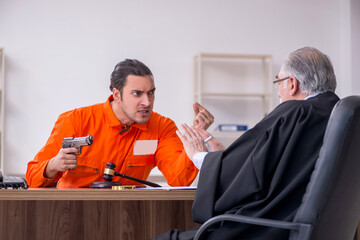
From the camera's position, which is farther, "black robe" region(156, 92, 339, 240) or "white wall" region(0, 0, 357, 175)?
"white wall" region(0, 0, 357, 175)

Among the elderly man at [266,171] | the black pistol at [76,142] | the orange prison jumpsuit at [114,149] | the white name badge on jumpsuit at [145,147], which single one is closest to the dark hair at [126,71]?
the orange prison jumpsuit at [114,149]

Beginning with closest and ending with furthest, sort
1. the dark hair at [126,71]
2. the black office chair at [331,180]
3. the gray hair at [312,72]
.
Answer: the black office chair at [331,180], the gray hair at [312,72], the dark hair at [126,71]

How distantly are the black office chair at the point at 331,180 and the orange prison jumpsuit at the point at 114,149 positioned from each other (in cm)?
125

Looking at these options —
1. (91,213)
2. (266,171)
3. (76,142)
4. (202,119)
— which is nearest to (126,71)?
(202,119)

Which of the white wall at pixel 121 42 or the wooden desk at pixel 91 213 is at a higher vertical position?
the white wall at pixel 121 42

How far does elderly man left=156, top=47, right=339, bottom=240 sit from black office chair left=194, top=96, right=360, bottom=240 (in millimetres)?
139

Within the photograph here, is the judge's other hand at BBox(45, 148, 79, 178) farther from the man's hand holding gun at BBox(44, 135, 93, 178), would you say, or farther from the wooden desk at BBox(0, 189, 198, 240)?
the wooden desk at BBox(0, 189, 198, 240)

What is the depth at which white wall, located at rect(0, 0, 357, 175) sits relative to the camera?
4945 mm

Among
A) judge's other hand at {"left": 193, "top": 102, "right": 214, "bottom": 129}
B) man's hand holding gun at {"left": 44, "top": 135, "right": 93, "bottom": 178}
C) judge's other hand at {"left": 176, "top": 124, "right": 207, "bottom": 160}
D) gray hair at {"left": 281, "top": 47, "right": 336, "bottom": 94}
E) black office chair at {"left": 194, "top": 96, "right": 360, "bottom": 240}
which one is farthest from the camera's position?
judge's other hand at {"left": 193, "top": 102, "right": 214, "bottom": 129}

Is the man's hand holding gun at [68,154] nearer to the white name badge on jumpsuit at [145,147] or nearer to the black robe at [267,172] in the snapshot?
the white name badge on jumpsuit at [145,147]

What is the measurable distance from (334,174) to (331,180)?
17 millimetres

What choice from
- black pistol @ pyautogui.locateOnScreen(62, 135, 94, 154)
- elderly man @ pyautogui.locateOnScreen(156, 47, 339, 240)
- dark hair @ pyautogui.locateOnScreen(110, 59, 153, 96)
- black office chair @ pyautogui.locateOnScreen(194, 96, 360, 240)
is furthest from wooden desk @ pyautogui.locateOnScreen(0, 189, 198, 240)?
dark hair @ pyautogui.locateOnScreen(110, 59, 153, 96)

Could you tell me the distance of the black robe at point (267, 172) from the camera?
4.39 feet

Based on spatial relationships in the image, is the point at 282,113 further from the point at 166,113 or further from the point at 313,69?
the point at 166,113
